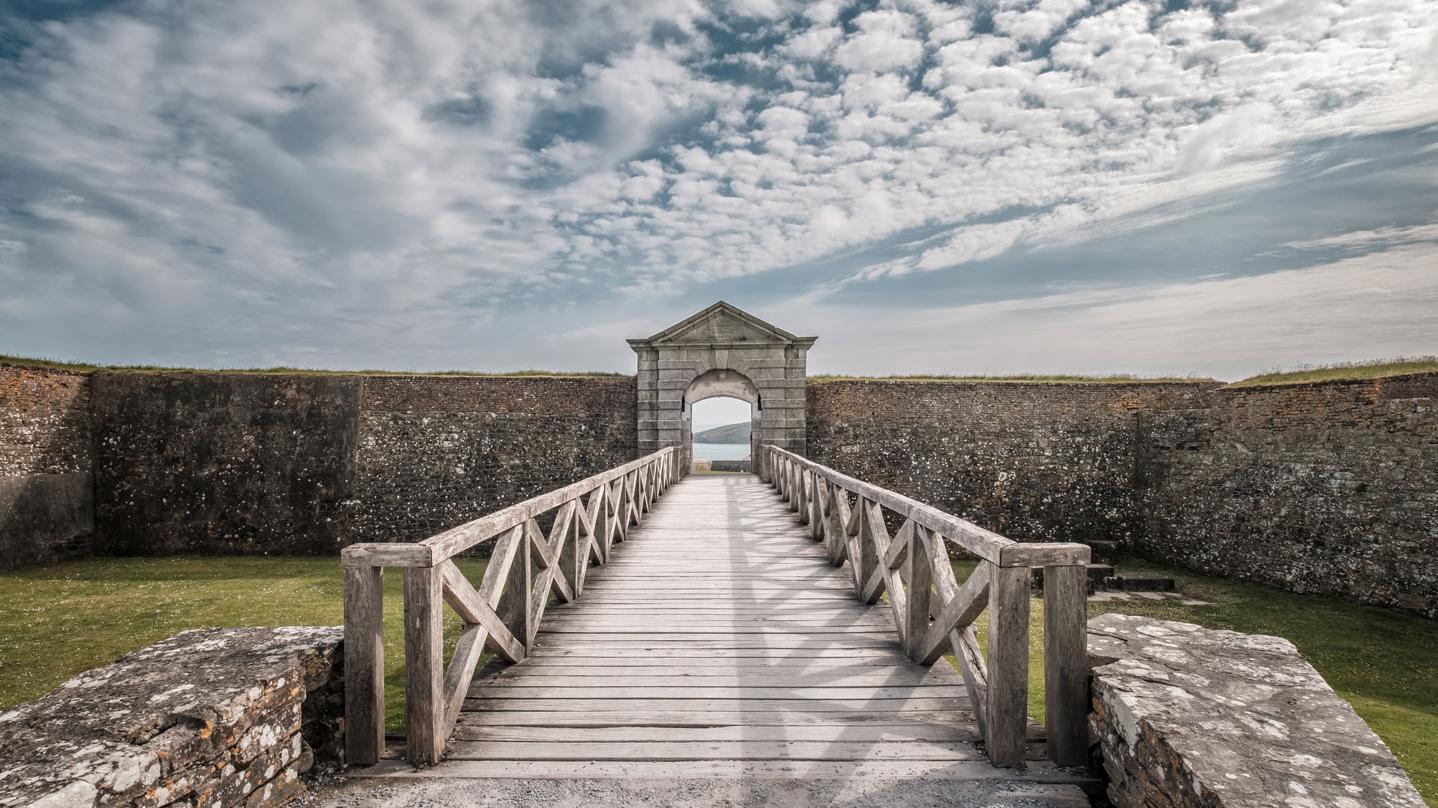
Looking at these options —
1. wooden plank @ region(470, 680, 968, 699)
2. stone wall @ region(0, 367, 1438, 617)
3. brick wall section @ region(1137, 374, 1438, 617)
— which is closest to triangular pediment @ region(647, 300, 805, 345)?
stone wall @ region(0, 367, 1438, 617)

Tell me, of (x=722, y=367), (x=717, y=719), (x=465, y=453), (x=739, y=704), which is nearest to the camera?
(x=717, y=719)

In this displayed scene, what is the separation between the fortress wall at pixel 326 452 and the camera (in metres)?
14.9

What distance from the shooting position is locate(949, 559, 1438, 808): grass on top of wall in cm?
631

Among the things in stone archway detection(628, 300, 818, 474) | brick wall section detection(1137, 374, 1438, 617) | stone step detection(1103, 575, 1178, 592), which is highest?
stone archway detection(628, 300, 818, 474)

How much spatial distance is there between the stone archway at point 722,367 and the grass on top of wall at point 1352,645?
6.43m

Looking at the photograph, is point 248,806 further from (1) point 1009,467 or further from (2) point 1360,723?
(1) point 1009,467

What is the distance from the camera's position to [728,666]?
3.93m

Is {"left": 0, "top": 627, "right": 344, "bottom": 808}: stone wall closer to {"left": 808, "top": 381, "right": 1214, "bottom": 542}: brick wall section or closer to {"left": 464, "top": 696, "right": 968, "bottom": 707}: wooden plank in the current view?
{"left": 464, "top": 696, "right": 968, "bottom": 707}: wooden plank

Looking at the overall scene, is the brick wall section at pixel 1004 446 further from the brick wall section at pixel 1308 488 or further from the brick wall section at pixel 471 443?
the brick wall section at pixel 471 443

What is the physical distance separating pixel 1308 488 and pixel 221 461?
2158 centimetres

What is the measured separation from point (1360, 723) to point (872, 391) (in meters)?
13.8

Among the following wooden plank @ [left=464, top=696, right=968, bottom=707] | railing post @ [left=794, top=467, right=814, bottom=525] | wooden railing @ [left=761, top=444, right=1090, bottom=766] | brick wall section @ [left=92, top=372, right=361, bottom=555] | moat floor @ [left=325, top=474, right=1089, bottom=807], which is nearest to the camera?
moat floor @ [left=325, top=474, right=1089, bottom=807]

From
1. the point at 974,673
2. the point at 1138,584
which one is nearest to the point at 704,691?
the point at 974,673

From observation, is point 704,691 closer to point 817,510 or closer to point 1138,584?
point 817,510
